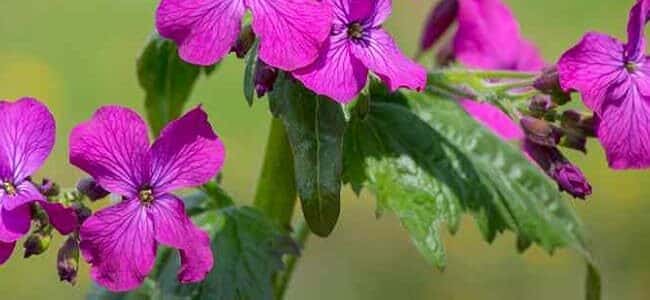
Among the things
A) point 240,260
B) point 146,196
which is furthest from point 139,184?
point 240,260

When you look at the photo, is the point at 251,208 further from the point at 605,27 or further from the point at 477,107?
the point at 605,27

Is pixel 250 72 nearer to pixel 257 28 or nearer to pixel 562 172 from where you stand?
pixel 257 28

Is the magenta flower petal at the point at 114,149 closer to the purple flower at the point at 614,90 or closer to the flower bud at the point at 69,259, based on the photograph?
the flower bud at the point at 69,259

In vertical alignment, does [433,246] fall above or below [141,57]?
below

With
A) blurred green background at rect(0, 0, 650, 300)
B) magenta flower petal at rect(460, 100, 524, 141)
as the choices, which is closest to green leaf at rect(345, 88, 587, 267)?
magenta flower petal at rect(460, 100, 524, 141)

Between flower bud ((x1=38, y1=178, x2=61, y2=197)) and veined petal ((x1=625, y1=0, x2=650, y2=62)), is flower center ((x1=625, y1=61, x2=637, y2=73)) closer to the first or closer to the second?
veined petal ((x1=625, y1=0, x2=650, y2=62))

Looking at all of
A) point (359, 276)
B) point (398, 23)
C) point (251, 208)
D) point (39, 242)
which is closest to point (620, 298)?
point (359, 276)
